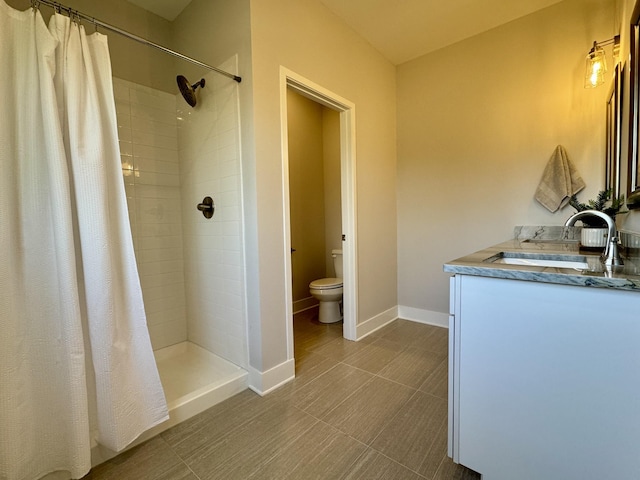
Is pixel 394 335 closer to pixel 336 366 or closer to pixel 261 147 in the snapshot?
pixel 336 366

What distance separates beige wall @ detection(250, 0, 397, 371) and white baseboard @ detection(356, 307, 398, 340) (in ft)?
0.22

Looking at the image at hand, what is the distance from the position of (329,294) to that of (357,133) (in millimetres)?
1545

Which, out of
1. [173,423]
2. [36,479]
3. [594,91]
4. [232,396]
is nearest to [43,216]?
[36,479]

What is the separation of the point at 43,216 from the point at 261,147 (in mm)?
1075

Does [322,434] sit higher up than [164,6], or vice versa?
[164,6]

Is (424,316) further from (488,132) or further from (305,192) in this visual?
(305,192)

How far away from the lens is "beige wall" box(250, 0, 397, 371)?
68.5 inches

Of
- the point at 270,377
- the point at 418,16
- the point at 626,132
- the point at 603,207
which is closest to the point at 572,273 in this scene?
the point at 626,132

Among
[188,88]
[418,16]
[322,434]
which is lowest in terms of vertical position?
[322,434]

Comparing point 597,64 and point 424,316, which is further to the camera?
point 424,316

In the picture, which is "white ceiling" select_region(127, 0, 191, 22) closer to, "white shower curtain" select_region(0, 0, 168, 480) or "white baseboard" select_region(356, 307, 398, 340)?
"white shower curtain" select_region(0, 0, 168, 480)

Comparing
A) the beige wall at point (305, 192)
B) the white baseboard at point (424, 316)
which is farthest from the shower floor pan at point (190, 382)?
the white baseboard at point (424, 316)

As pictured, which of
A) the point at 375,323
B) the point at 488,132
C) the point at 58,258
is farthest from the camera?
the point at 375,323

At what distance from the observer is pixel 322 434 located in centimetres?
142
